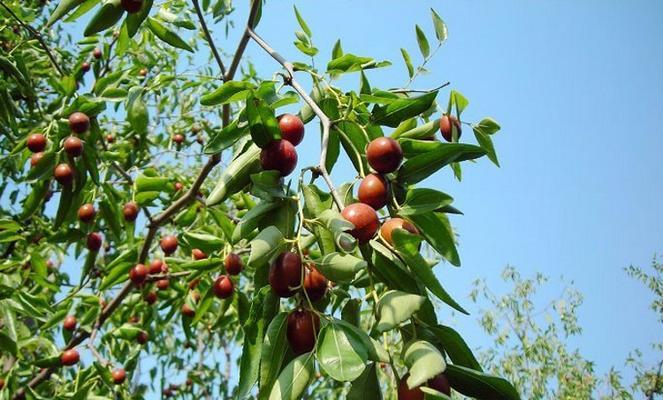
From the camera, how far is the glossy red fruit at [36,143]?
2883mm

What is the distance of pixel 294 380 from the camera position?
1.03 m

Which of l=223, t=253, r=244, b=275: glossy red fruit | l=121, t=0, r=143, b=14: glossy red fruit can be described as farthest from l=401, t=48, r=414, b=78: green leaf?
l=223, t=253, r=244, b=275: glossy red fruit

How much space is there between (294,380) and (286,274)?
0.19 metres

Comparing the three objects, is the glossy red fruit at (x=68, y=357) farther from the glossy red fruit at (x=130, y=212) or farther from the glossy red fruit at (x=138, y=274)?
the glossy red fruit at (x=130, y=212)

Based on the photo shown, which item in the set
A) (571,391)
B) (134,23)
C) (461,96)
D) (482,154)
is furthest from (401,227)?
(571,391)

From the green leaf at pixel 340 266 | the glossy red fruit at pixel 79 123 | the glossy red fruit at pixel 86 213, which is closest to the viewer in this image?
the green leaf at pixel 340 266

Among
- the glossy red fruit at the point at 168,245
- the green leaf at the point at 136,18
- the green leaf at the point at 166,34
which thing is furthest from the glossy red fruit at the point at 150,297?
the green leaf at the point at 136,18

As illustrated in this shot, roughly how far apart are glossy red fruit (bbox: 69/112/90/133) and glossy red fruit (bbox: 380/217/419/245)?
6.03ft

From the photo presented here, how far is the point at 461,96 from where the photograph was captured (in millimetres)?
1733

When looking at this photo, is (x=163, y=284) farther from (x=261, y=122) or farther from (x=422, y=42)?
(x=261, y=122)

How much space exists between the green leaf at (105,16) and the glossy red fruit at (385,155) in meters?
0.97

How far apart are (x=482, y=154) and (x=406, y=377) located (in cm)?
49

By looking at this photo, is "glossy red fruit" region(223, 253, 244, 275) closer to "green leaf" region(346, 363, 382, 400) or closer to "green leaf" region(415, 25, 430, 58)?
"green leaf" region(415, 25, 430, 58)

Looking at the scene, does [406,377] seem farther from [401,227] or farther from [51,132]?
[51,132]
